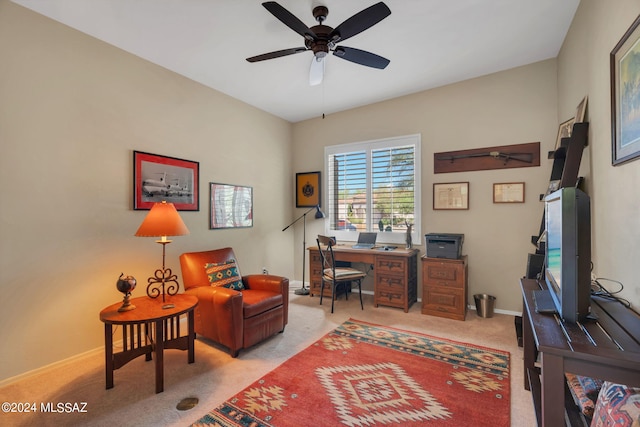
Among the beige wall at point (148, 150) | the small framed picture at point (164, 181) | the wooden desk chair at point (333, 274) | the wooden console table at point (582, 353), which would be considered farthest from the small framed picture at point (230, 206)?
the wooden console table at point (582, 353)

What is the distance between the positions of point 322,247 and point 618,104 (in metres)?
3.30

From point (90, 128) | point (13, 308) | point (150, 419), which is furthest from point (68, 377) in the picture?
point (90, 128)

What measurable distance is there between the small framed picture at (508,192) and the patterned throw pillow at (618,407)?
272 centimetres

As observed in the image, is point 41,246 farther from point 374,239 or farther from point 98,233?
point 374,239

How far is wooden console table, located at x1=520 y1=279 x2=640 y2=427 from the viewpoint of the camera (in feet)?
3.05

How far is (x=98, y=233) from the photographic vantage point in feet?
8.53

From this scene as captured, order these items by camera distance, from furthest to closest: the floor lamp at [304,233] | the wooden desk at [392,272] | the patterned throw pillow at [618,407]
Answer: the floor lamp at [304,233], the wooden desk at [392,272], the patterned throw pillow at [618,407]

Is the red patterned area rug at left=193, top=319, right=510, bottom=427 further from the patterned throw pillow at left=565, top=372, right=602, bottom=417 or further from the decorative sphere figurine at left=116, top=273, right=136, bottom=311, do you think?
the decorative sphere figurine at left=116, top=273, right=136, bottom=311

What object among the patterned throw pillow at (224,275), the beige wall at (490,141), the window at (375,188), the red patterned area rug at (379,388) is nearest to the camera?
the red patterned area rug at (379,388)

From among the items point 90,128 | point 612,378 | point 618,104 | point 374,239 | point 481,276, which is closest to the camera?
point 612,378

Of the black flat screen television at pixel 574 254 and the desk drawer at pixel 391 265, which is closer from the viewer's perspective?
the black flat screen television at pixel 574 254

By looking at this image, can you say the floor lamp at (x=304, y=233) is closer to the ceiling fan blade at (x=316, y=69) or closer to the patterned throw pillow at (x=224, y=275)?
the patterned throw pillow at (x=224, y=275)

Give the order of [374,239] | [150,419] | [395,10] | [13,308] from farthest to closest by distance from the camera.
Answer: [374,239] → [395,10] → [13,308] → [150,419]

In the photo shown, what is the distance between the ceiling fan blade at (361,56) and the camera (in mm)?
2311
